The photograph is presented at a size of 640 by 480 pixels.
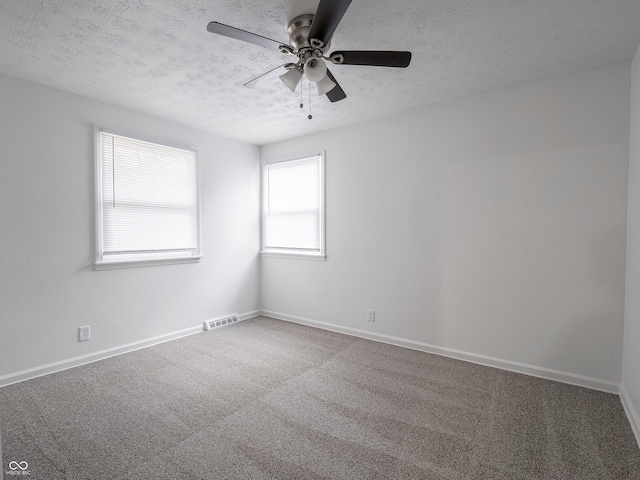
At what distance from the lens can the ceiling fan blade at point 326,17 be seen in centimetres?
148

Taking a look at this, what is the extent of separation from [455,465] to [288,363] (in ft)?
5.47

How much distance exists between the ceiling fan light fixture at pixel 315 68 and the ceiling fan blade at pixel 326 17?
16 centimetres

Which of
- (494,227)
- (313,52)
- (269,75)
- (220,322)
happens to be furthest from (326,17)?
(220,322)

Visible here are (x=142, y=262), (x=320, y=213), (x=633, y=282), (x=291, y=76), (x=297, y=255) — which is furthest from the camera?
(x=297, y=255)

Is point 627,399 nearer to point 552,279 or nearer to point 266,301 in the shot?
point 552,279

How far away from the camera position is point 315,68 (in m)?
1.97

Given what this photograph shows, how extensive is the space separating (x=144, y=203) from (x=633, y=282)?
4272 mm

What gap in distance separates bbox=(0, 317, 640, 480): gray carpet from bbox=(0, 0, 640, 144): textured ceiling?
2476mm

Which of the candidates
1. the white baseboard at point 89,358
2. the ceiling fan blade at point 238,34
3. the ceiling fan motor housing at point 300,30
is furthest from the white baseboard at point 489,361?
the ceiling fan blade at point 238,34

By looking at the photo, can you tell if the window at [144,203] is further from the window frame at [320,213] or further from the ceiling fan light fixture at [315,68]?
the ceiling fan light fixture at [315,68]

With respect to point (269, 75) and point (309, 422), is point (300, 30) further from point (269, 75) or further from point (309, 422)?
point (309, 422)

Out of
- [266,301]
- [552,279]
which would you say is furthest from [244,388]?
[552,279]

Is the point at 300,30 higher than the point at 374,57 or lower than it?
higher

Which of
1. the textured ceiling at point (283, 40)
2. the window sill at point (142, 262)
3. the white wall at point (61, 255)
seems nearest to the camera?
the textured ceiling at point (283, 40)
